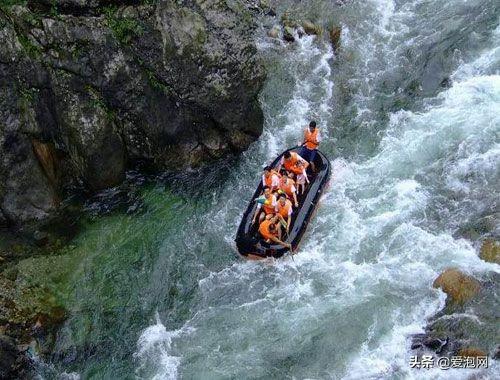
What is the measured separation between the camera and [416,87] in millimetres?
17047

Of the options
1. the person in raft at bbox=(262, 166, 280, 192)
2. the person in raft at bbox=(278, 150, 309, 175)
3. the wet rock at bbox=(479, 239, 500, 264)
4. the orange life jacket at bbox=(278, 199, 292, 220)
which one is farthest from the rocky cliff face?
the wet rock at bbox=(479, 239, 500, 264)

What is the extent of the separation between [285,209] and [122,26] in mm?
5825

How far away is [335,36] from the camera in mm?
18703

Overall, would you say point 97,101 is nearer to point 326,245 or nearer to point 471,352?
point 326,245

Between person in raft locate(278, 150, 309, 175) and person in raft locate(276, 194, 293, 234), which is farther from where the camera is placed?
person in raft locate(278, 150, 309, 175)

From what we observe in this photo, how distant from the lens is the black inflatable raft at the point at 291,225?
13086 mm

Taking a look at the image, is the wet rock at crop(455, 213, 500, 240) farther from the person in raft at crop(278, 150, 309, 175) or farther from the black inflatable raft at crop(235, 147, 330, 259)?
the person in raft at crop(278, 150, 309, 175)

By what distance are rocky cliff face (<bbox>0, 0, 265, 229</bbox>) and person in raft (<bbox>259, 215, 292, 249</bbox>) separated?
127 inches

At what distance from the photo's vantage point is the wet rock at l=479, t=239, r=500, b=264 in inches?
484

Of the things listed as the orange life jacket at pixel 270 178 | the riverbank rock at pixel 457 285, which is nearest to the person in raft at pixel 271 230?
the orange life jacket at pixel 270 178

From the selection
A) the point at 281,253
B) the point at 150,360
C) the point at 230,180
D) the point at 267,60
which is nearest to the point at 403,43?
the point at 267,60

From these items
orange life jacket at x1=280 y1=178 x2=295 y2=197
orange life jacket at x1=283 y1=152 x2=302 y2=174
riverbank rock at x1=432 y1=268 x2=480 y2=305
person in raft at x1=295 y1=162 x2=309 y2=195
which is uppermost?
orange life jacket at x1=283 y1=152 x2=302 y2=174

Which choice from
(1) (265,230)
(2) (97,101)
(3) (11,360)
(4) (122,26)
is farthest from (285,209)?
(3) (11,360)

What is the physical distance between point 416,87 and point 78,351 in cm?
1127
